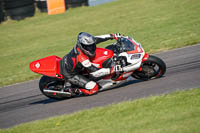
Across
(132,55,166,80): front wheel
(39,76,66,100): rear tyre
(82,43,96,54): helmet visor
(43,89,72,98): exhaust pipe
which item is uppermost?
(82,43,96,54): helmet visor

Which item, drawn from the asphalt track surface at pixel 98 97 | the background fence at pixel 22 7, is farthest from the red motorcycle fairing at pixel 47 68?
the background fence at pixel 22 7

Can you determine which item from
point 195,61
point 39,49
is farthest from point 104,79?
point 39,49

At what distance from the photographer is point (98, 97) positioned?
7.46 meters

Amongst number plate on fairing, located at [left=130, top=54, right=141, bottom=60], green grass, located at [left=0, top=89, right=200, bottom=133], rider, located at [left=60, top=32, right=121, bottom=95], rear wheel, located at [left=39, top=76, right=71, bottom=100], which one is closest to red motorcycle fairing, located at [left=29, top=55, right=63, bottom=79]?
rider, located at [left=60, top=32, right=121, bottom=95]

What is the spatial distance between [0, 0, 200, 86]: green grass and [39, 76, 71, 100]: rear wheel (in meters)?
3.19

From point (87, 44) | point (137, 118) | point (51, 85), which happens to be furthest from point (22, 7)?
point (137, 118)

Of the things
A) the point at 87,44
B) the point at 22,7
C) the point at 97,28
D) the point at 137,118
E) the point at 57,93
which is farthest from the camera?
the point at 22,7

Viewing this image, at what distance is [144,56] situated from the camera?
23.8ft

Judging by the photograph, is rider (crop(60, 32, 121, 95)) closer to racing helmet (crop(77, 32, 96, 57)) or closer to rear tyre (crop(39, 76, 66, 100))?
racing helmet (crop(77, 32, 96, 57))

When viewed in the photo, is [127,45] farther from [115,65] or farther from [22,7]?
[22,7]

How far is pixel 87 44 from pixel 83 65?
547 mm

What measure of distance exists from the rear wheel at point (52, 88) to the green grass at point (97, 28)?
3192 millimetres

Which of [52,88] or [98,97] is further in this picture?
[52,88]

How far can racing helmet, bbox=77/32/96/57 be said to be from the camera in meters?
7.11
